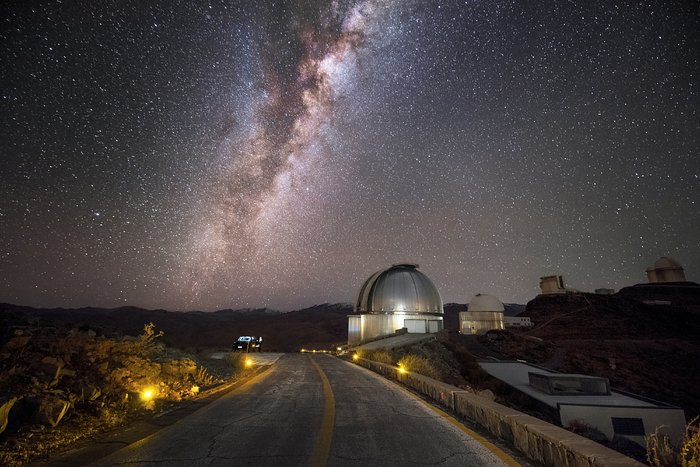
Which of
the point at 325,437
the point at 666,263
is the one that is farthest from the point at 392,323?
the point at 666,263

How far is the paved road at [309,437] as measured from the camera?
3.87 metres

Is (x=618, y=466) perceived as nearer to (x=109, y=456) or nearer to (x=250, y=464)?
(x=250, y=464)

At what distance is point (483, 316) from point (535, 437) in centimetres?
5169

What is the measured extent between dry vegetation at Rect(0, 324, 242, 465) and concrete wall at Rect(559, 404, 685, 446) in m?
14.1

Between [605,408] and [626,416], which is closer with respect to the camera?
[626,416]

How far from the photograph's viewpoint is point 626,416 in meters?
13.4

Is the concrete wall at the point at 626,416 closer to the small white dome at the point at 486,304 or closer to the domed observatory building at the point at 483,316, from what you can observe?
the domed observatory building at the point at 483,316

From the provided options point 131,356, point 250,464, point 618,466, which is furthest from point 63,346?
point 618,466

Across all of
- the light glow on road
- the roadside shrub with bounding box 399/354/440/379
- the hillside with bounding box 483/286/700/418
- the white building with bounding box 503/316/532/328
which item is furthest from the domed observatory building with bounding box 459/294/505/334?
the light glow on road

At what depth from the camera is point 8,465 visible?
358 cm

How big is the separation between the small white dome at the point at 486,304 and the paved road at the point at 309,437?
49416mm

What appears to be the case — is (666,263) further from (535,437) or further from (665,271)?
(535,437)

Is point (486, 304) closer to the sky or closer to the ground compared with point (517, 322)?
closer to the sky

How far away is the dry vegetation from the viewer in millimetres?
4301
